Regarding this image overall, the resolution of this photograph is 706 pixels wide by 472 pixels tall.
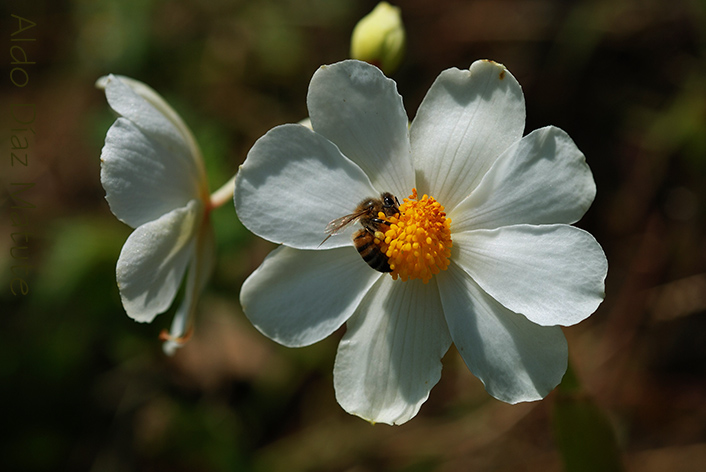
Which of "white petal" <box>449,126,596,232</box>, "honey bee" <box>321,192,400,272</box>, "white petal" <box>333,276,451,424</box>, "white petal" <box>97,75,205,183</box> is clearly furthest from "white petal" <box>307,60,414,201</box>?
"white petal" <box>97,75,205,183</box>

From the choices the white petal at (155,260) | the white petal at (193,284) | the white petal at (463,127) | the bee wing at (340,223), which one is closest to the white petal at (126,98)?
the white petal at (155,260)

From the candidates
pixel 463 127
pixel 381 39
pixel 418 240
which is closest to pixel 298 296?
pixel 418 240

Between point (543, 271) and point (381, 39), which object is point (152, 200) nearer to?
point (381, 39)

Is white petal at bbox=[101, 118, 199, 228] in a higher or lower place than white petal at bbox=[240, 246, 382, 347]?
higher

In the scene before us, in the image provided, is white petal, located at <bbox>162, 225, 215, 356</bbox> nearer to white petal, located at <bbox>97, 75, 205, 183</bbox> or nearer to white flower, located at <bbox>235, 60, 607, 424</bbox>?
white petal, located at <bbox>97, 75, 205, 183</bbox>

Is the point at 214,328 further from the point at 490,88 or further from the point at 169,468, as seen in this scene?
the point at 490,88

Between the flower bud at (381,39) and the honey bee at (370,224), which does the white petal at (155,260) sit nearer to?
the honey bee at (370,224)
